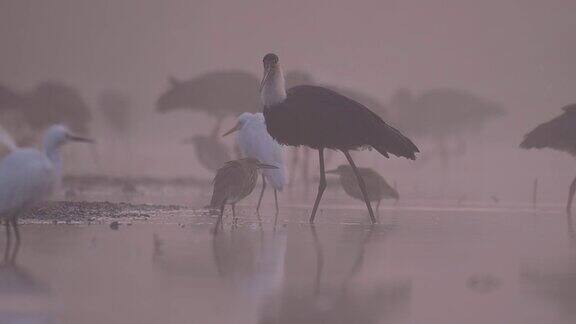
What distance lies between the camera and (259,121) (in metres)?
9.10

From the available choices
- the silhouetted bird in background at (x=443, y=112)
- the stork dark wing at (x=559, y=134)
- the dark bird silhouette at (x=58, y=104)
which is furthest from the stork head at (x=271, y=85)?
the silhouetted bird in background at (x=443, y=112)

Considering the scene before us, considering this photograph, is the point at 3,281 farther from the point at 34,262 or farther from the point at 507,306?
the point at 507,306

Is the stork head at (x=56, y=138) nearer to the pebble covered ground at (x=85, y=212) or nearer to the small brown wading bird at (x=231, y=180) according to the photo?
the pebble covered ground at (x=85, y=212)

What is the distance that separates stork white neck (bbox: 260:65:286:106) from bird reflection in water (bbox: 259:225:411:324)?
3.91 metres

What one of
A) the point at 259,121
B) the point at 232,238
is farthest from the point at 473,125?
the point at 232,238

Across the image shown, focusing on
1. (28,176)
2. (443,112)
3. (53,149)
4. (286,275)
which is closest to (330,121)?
(53,149)

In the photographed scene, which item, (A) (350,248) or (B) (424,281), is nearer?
(B) (424,281)

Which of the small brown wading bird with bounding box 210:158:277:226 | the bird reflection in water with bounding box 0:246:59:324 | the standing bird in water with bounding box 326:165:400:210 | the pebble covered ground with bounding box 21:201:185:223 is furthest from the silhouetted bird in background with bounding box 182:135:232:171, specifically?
the bird reflection in water with bounding box 0:246:59:324

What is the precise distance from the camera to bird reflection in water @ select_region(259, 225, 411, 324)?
119 inches

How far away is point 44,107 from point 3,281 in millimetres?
15279

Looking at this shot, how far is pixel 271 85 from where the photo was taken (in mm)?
7879

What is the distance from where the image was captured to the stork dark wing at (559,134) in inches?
468

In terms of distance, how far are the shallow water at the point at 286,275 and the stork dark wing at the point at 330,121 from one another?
1231mm

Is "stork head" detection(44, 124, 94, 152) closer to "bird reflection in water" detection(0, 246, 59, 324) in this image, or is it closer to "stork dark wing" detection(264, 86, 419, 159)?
"bird reflection in water" detection(0, 246, 59, 324)
